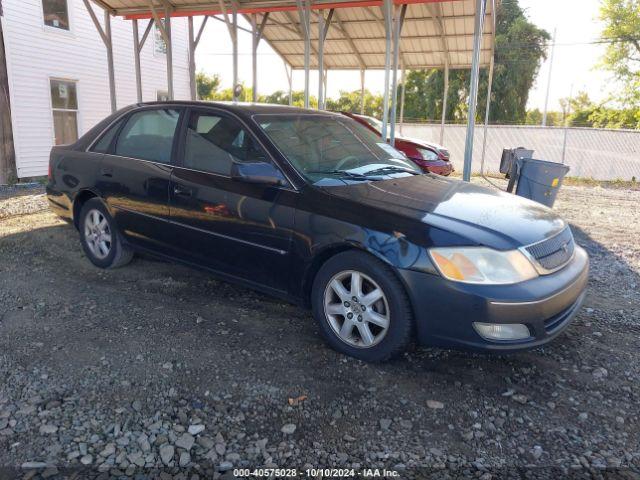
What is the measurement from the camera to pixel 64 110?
13.5m

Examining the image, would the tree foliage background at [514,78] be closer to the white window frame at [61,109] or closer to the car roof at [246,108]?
the white window frame at [61,109]

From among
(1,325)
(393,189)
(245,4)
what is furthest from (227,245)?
(245,4)

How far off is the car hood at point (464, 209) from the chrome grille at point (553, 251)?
45 millimetres

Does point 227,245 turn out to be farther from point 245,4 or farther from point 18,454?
point 245,4

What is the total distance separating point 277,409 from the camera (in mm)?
2787

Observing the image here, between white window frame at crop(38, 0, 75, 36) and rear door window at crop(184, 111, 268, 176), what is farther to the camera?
white window frame at crop(38, 0, 75, 36)

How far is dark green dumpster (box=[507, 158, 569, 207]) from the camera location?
7.88 m

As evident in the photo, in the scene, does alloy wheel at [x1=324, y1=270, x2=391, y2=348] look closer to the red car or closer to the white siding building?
the red car

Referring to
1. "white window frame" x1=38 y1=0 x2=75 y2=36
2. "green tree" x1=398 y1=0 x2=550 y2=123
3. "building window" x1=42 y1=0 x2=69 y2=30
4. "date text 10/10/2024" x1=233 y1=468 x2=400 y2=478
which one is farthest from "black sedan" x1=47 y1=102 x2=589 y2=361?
"green tree" x1=398 y1=0 x2=550 y2=123

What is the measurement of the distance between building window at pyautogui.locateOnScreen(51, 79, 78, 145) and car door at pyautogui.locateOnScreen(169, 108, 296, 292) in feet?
36.0

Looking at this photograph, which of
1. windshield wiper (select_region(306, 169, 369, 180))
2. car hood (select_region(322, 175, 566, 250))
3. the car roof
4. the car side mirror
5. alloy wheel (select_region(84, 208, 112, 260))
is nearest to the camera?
car hood (select_region(322, 175, 566, 250))

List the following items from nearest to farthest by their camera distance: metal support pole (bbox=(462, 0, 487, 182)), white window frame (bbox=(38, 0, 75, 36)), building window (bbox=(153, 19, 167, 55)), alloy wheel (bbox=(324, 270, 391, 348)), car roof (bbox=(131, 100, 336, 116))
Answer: alloy wheel (bbox=(324, 270, 391, 348)), car roof (bbox=(131, 100, 336, 116)), metal support pole (bbox=(462, 0, 487, 182)), white window frame (bbox=(38, 0, 75, 36)), building window (bbox=(153, 19, 167, 55))

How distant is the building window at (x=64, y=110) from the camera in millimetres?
13188

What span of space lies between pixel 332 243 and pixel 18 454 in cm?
201
